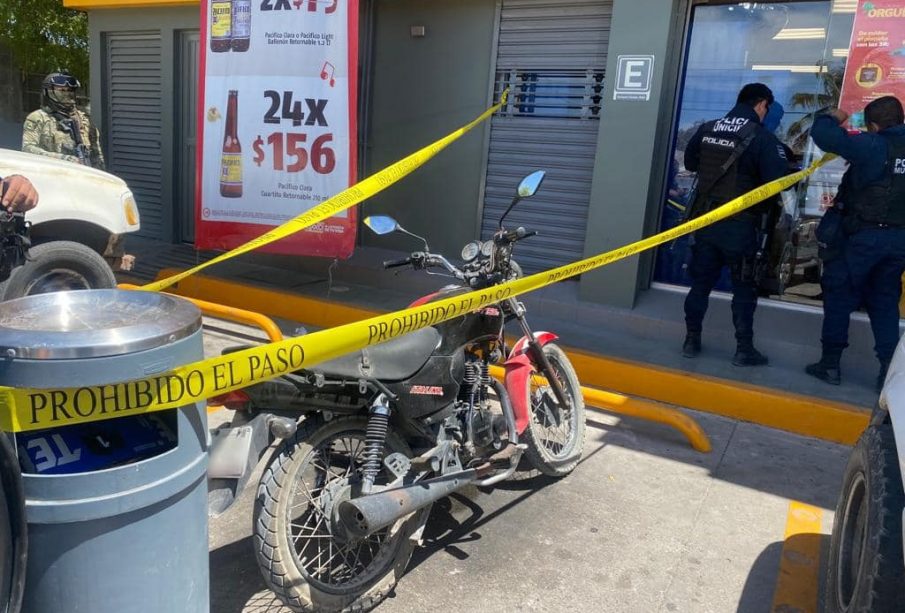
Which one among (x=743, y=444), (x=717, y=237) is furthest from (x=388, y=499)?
Answer: (x=717, y=237)

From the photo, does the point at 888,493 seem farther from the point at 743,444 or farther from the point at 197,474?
the point at 743,444

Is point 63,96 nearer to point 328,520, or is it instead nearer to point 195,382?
point 328,520

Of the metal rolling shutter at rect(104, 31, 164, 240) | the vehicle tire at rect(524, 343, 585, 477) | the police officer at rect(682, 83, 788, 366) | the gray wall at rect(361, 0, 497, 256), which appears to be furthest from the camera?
the metal rolling shutter at rect(104, 31, 164, 240)

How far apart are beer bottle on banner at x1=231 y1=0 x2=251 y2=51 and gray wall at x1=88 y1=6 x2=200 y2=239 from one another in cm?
266

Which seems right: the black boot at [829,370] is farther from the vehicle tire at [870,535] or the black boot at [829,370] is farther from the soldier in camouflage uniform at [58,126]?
the soldier in camouflage uniform at [58,126]

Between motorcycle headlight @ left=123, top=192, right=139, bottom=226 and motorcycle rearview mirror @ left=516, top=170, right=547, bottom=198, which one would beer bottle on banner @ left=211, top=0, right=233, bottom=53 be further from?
motorcycle rearview mirror @ left=516, top=170, right=547, bottom=198

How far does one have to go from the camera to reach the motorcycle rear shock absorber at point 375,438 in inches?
103

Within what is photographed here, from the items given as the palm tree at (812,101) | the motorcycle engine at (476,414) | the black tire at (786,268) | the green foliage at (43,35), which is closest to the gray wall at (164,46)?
the palm tree at (812,101)

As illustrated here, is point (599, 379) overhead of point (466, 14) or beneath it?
beneath

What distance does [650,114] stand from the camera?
6102mm

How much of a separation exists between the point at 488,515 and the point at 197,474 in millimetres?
1915

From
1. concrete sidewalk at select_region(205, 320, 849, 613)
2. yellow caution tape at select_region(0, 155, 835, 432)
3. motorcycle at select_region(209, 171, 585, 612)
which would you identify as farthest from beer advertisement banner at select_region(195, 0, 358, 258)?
yellow caution tape at select_region(0, 155, 835, 432)

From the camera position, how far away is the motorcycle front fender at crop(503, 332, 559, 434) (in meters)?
3.48

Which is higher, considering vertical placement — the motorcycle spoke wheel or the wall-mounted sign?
the wall-mounted sign
